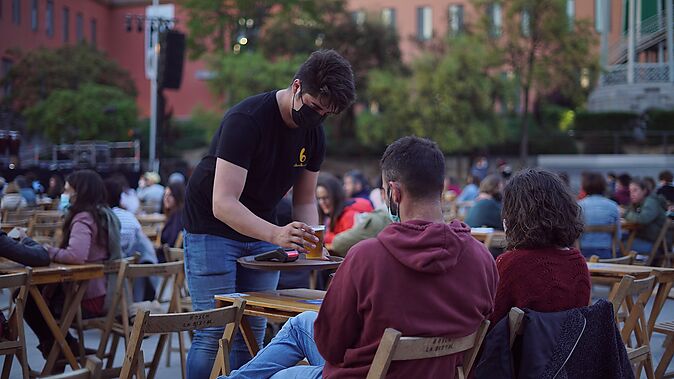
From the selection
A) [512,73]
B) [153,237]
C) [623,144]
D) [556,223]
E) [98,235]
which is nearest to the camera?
[556,223]

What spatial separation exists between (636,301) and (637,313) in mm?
143

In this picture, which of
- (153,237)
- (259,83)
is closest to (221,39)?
(259,83)

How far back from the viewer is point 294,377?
10.2 feet

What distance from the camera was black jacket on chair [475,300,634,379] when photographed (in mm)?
3172

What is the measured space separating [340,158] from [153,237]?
1057 inches

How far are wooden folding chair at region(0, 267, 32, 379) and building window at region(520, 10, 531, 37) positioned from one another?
2655cm

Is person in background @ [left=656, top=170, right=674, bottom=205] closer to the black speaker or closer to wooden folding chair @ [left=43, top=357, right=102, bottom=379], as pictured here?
wooden folding chair @ [left=43, top=357, right=102, bottom=379]

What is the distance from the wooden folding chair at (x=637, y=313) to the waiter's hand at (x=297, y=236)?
1.57 meters

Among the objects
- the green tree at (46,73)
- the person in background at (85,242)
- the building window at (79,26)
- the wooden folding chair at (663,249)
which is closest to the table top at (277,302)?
the person in background at (85,242)

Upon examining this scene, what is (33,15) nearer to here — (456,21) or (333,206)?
(456,21)

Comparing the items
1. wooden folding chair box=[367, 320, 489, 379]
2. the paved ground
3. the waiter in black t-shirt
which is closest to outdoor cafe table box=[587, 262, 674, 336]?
the paved ground

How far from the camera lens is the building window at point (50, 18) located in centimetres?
4081

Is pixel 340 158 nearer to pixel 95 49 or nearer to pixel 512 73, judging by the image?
pixel 512 73

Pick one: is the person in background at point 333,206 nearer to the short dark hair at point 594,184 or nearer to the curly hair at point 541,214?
the short dark hair at point 594,184
